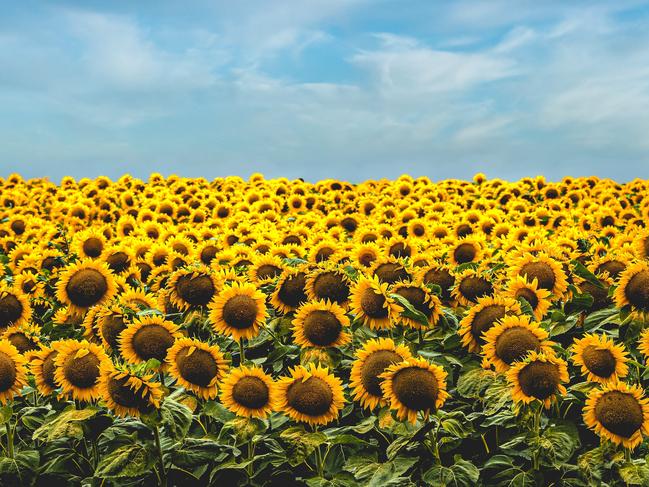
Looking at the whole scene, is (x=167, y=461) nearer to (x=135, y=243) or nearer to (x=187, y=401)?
(x=187, y=401)

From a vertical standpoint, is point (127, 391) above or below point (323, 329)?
below

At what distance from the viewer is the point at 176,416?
505 cm

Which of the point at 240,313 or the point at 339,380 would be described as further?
the point at 240,313

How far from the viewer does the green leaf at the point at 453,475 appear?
482cm

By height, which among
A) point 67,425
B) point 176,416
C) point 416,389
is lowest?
point 67,425

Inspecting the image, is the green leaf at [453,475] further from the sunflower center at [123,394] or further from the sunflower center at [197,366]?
the sunflower center at [123,394]

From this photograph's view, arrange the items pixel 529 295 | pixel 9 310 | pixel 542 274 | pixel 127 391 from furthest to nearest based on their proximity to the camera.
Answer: pixel 9 310, pixel 542 274, pixel 529 295, pixel 127 391

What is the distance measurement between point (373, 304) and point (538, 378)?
143 cm

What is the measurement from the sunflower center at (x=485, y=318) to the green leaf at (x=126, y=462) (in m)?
2.55

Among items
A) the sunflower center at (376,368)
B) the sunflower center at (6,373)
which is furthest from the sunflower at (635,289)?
the sunflower center at (6,373)

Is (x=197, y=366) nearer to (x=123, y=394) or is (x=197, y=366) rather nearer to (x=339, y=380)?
(x=123, y=394)

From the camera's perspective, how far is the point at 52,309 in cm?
917

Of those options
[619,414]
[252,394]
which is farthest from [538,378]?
[252,394]

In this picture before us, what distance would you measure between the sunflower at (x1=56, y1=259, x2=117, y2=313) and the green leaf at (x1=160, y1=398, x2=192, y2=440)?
8.25 feet
